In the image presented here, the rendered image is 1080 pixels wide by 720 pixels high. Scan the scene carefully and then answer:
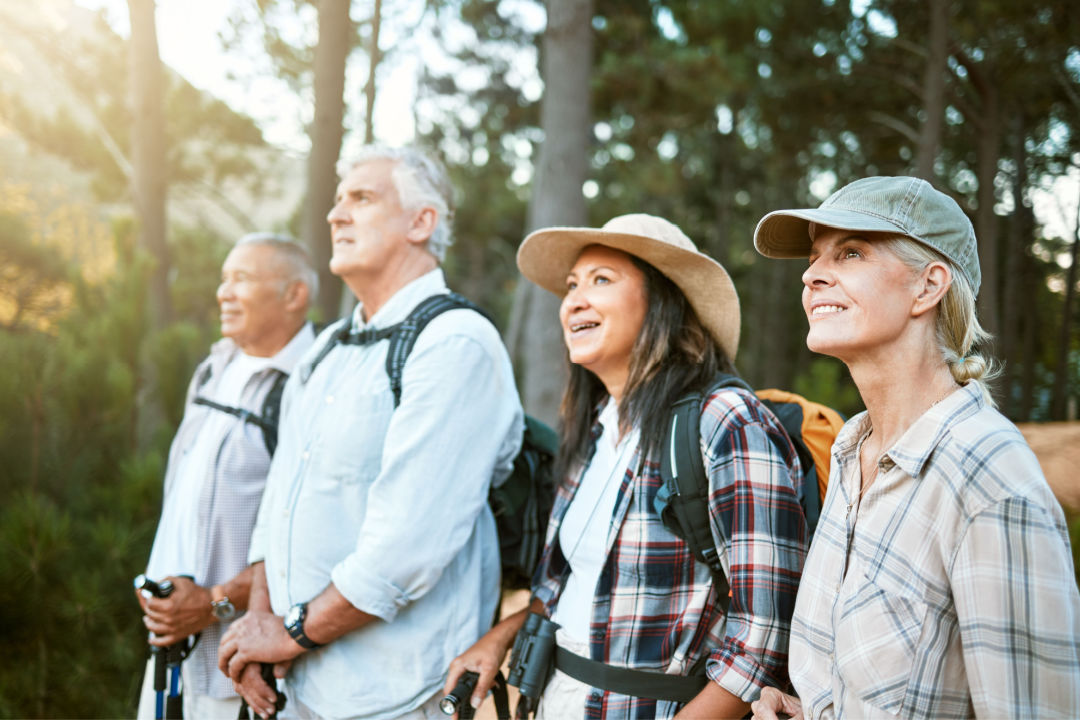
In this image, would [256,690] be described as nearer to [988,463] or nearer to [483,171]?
[988,463]

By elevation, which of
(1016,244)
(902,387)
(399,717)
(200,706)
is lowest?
(200,706)

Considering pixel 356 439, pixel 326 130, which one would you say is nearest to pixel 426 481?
pixel 356 439

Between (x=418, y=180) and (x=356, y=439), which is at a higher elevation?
(x=418, y=180)

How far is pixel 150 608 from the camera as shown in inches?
94.6

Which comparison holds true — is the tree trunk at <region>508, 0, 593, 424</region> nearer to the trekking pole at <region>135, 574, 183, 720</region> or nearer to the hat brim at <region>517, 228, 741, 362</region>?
the trekking pole at <region>135, 574, 183, 720</region>

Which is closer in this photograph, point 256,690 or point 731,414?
point 731,414

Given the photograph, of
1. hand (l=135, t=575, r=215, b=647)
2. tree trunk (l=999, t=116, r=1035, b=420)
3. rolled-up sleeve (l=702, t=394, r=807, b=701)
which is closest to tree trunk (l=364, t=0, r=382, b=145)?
hand (l=135, t=575, r=215, b=647)

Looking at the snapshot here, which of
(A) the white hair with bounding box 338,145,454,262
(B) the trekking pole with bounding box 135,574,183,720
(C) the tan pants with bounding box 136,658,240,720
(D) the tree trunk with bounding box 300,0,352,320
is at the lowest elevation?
(C) the tan pants with bounding box 136,658,240,720

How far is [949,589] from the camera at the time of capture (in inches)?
46.4

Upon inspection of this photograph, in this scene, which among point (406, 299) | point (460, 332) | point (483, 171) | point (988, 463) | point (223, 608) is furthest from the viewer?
point (483, 171)

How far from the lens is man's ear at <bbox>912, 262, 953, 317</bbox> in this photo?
1324mm

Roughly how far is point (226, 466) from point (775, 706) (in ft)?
6.33

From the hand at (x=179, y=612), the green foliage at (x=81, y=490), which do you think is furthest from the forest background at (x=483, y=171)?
the hand at (x=179, y=612)

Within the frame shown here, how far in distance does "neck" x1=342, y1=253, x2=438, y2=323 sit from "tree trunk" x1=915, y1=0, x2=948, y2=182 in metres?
5.94
